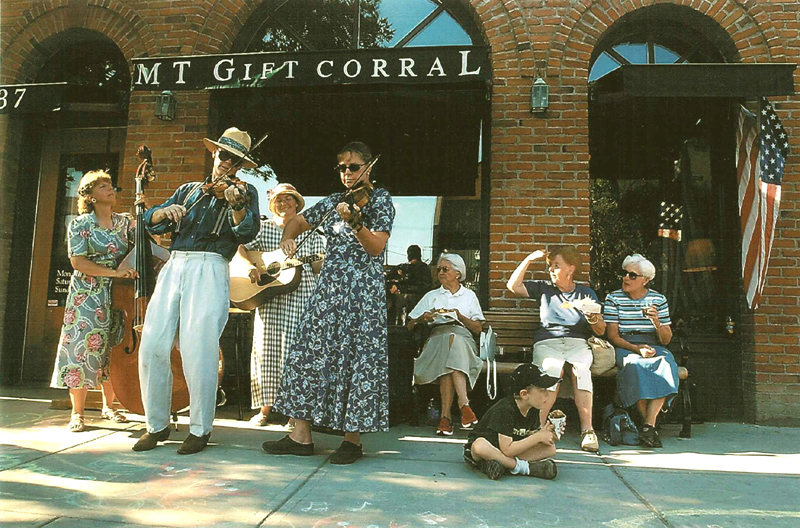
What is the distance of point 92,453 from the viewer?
381cm

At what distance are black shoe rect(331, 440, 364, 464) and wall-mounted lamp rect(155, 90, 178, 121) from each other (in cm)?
417

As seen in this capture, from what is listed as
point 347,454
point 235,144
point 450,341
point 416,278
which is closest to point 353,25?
point 416,278

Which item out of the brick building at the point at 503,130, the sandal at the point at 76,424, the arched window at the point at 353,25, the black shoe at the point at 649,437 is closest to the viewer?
the sandal at the point at 76,424

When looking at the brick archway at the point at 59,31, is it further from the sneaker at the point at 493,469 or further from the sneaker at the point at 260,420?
the sneaker at the point at 493,469

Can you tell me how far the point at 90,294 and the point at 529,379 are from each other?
341 centimetres

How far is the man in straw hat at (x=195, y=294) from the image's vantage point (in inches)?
153

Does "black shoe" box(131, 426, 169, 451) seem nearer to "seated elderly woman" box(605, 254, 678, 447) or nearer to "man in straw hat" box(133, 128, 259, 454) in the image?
"man in straw hat" box(133, 128, 259, 454)

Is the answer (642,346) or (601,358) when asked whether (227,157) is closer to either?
(601,358)

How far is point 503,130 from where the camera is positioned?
5.81m

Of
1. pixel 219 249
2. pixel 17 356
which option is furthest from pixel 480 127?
pixel 17 356

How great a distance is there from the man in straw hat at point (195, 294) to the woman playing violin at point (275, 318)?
685mm

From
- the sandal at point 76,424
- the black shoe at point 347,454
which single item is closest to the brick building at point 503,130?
the black shoe at point 347,454

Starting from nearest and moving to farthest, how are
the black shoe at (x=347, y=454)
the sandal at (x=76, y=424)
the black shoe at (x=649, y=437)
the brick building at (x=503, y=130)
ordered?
the black shoe at (x=347, y=454) < the sandal at (x=76, y=424) < the black shoe at (x=649, y=437) < the brick building at (x=503, y=130)

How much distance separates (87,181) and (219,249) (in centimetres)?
139
